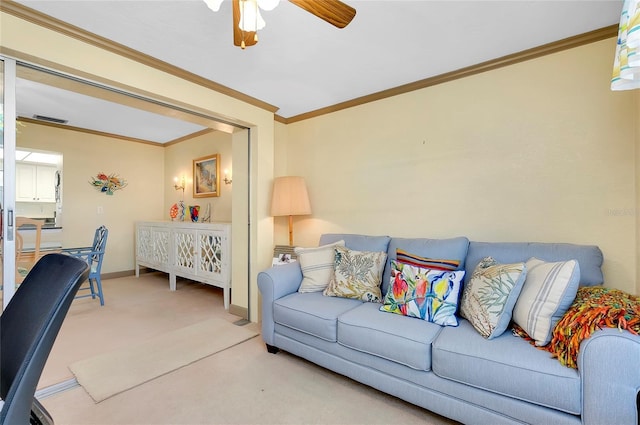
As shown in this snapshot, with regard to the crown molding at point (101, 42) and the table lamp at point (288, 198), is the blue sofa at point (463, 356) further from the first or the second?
the crown molding at point (101, 42)

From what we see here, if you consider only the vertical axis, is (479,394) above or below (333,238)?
below

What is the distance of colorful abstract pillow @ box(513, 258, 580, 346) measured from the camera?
146cm

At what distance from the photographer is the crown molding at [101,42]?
169cm

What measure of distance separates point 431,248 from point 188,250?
10.5ft

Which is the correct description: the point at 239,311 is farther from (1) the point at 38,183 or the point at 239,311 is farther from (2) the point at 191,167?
(1) the point at 38,183

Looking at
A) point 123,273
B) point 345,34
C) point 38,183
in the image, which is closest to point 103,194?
point 38,183

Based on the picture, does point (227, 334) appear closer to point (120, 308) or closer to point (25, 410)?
point (120, 308)

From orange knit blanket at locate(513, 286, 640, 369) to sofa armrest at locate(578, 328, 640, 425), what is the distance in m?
0.05

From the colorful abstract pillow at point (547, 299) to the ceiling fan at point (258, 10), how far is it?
5.43 feet

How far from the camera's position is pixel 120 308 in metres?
3.42

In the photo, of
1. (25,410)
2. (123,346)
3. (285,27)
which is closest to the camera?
(25,410)

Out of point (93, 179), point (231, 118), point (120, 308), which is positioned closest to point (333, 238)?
point (231, 118)

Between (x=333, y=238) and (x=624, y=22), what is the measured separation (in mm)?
2286

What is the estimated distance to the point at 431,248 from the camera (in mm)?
2240
